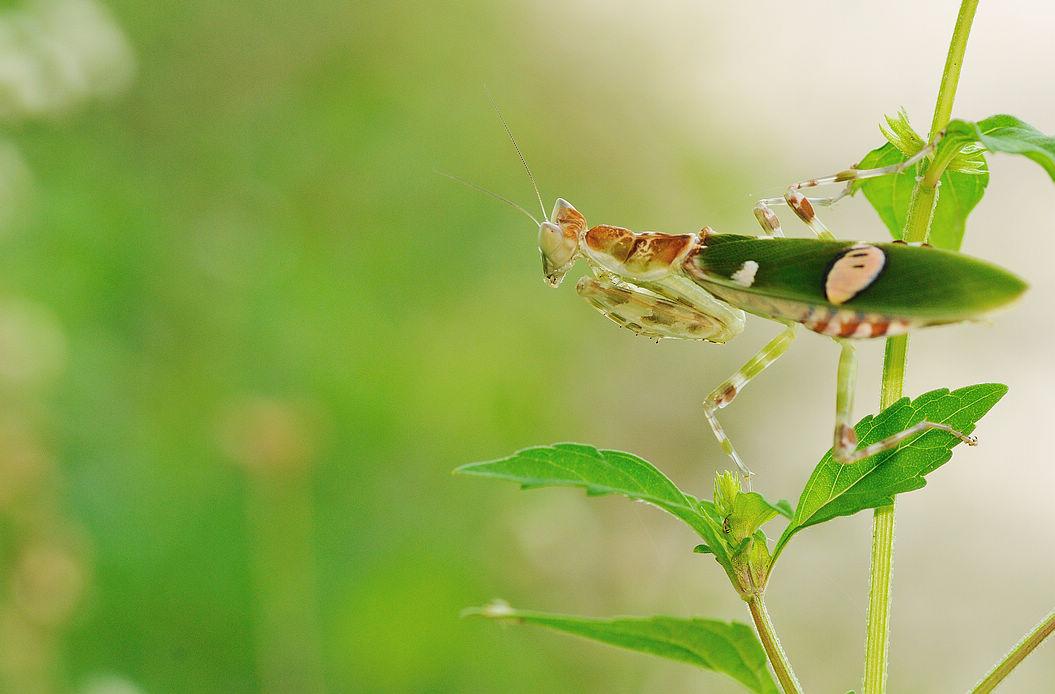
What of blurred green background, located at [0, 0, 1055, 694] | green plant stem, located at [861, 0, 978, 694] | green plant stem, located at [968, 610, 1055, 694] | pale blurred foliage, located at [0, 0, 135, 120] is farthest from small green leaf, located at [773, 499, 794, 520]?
pale blurred foliage, located at [0, 0, 135, 120]

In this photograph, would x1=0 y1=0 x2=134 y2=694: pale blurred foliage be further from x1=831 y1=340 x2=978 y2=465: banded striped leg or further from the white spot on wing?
x1=831 y1=340 x2=978 y2=465: banded striped leg

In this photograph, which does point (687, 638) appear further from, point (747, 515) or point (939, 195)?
point (939, 195)

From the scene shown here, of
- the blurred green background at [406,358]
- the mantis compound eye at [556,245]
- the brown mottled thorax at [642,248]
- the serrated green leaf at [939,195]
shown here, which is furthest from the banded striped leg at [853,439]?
the blurred green background at [406,358]

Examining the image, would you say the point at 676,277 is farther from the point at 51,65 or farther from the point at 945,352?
the point at 945,352

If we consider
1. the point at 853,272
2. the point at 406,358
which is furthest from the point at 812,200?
the point at 406,358

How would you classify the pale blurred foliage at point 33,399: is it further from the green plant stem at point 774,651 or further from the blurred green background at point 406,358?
the green plant stem at point 774,651

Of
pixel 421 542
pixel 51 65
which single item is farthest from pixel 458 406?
pixel 51 65
